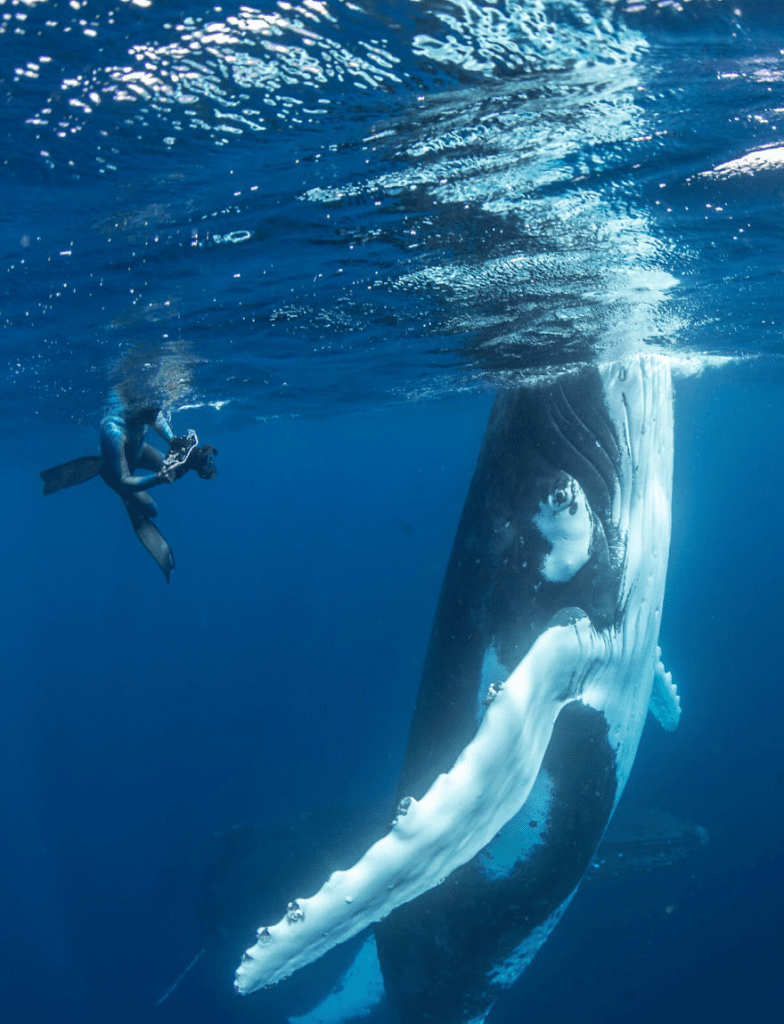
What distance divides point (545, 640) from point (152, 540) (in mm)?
4397

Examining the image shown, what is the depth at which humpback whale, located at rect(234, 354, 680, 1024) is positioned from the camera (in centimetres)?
428

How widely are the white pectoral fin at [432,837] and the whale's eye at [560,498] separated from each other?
39.3 inches

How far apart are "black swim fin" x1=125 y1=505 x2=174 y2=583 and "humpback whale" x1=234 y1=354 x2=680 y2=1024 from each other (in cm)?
308

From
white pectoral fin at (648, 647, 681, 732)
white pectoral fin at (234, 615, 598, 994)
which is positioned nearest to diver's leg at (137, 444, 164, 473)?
white pectoral fin at (234, 615, 598, 994)

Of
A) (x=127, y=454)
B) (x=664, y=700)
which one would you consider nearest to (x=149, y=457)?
(x=127, y=454)

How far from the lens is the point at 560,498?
4.24 m

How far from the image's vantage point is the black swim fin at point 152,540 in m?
6.38

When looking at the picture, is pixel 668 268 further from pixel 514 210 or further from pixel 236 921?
pixel 236 921

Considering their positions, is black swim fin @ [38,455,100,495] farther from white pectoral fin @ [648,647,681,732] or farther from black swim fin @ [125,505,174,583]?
white pectoral fin @ [648,647,681,732]

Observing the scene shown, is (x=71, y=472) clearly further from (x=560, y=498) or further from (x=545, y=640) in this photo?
(x=545, y=640)

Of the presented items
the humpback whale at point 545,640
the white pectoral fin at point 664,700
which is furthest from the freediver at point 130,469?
the white pectoral fin at point 664,700

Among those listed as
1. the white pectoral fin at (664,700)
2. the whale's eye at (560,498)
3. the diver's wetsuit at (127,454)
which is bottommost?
the white pectoral fin at (664,700)

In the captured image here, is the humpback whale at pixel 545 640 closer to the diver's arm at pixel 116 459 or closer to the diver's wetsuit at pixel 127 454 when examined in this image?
the diver's wetsuit at pixel 127 454

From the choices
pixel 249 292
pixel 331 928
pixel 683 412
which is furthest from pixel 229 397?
pixel 683 412
